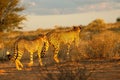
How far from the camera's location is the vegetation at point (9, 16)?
110 ft

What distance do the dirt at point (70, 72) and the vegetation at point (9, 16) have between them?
13487 millimetres

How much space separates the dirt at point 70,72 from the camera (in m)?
12.8

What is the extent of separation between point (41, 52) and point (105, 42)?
9.43 feet

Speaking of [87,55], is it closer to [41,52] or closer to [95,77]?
[41,52]

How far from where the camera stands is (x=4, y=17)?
33844 mm

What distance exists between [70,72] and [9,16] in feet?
71.0

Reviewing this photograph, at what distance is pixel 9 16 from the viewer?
33969 mm

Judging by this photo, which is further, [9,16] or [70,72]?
[9,16]

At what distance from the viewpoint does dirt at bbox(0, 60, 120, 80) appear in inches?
504

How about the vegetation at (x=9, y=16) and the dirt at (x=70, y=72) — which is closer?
the dirt at (x=70, y=72)

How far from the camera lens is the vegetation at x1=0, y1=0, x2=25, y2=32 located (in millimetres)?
33625

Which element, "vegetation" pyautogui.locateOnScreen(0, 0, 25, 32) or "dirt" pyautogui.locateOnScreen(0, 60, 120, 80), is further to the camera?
"vegetation" pyautogui.locateOnScreen(0, 0, 25, 32)

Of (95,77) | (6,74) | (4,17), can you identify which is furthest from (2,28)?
(95,77)

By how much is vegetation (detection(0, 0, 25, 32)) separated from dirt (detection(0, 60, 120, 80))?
13487mm
